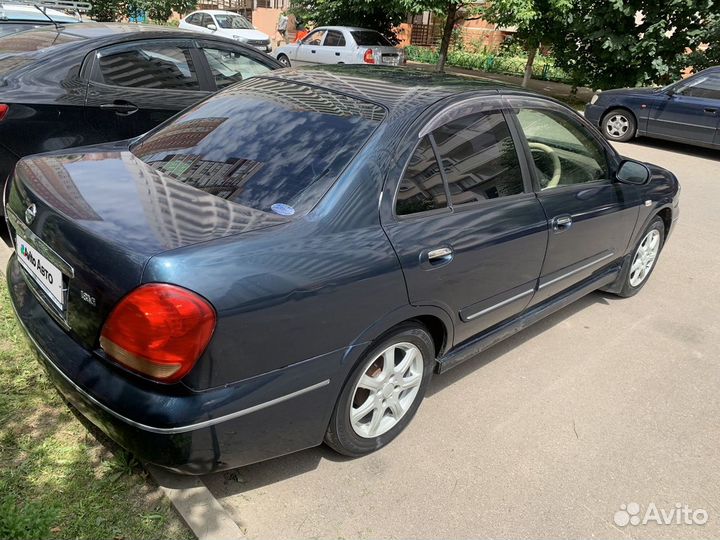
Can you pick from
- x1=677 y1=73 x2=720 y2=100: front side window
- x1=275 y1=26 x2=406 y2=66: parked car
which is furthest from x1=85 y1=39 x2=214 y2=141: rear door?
x1=275 y1=26 x2=406 y2=66: parked car

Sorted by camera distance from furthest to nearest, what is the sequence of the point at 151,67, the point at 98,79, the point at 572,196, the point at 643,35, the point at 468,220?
the point at 643,35 → the point at 151,67 → the point at 98,79 → the point at 572,196 → the point at 468,220

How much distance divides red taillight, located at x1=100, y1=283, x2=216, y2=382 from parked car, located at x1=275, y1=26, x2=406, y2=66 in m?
15.3

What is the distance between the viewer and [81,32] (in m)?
5.16

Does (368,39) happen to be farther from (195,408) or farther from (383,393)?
(195,408)

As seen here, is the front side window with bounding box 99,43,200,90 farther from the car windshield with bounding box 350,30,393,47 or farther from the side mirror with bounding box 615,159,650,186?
the car windshield with bounding box 350,30,393,47

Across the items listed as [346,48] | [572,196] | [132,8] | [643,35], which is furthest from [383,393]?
[132,8]

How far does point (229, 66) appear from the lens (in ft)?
18.5

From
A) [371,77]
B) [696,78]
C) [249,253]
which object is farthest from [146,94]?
[696,78]

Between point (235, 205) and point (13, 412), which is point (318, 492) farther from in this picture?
point (13, 412)

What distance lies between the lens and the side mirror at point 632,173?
3.81 metres

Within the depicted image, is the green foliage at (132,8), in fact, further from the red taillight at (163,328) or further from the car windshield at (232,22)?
the red taillight at (163,328)

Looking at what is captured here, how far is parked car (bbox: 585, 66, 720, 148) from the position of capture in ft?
33.1

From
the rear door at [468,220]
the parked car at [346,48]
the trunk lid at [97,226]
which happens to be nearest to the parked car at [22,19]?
the trunk lid at [97,226]

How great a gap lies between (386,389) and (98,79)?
3.61m
